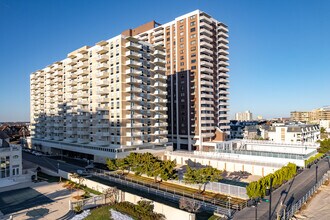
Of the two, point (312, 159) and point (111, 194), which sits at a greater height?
point (312, 159)

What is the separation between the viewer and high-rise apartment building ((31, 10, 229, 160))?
6606 cm

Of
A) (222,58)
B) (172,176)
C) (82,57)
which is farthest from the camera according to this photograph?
(222,58)

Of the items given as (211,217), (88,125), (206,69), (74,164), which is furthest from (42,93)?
(211,217)

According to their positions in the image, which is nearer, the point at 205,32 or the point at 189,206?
the point at 189,206

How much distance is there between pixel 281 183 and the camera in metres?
40.7

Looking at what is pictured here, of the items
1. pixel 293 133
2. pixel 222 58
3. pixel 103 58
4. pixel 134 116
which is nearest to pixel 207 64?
pixel 222 58

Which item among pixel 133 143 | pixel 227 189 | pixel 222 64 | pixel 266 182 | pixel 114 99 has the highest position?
pixel 222 64

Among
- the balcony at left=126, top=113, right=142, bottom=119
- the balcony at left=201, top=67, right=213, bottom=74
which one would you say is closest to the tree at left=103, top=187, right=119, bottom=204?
the balcony at left=126, top=113, right=142, bottom=119

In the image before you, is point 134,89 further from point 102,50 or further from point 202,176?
point 202,176

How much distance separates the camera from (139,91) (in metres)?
66.5

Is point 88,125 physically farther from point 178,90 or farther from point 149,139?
point 178,90

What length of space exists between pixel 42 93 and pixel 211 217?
9840 centimetres

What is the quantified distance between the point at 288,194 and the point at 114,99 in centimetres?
4637

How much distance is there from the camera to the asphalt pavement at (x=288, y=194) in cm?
2919
